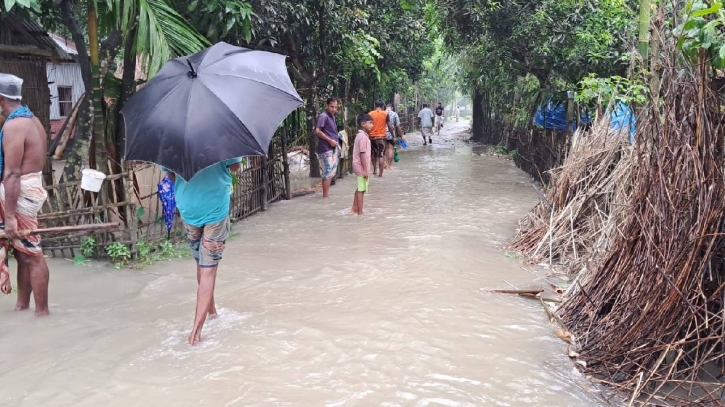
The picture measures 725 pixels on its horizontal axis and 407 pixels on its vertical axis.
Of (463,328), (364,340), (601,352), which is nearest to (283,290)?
(364,340)

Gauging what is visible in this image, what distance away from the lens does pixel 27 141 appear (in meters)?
4.11

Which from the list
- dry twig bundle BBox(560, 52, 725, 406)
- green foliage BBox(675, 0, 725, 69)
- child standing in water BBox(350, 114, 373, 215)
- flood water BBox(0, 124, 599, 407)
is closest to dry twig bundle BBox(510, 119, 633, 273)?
flood water BBox(0, 124, 599, 407)

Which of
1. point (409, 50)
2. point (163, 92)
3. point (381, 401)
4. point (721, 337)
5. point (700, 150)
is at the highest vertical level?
point (409, 50)

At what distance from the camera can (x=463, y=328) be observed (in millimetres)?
4172

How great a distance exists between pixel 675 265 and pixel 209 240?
112 inches

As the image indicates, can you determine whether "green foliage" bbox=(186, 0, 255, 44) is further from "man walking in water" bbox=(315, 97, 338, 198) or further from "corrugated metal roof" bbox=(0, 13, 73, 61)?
"corrugated metal roof" bbox=(0, 13, 73, 61)

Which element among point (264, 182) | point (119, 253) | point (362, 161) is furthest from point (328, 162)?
point (119, 253)

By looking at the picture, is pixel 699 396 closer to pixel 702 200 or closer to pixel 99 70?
pixel 702 200

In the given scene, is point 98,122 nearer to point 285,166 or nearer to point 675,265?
point 285,166

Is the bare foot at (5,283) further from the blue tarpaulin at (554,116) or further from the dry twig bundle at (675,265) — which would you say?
the blue tarpaulin at (554,116)

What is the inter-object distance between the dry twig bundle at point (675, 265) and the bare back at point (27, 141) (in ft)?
13.1

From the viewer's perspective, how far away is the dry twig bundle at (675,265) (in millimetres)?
3010

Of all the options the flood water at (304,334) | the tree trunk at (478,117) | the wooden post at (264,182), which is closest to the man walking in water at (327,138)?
the wooden post at (264,182)

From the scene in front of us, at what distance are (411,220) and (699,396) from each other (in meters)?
5.22
